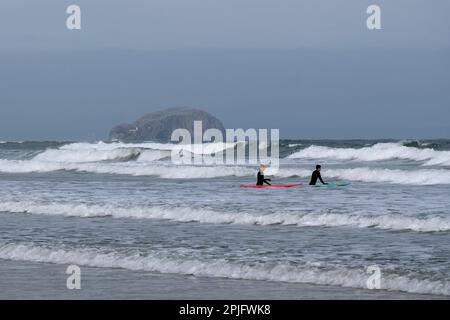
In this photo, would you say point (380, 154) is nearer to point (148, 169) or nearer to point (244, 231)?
point (148, 169)

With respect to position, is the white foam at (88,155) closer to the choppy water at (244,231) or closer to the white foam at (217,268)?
the choppy water at (244,231)

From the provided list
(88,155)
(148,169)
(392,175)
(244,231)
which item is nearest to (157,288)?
(244,231)

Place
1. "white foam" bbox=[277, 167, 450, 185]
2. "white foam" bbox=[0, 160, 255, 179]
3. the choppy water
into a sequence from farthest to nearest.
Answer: "white foam" bbox=[0, 160, 255, 179]
"white foam" bbox=[277, 167, 450, 185]
the choppy water

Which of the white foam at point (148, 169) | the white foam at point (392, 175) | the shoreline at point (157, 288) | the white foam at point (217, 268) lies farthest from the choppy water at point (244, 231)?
the white foam at point (148, 169)

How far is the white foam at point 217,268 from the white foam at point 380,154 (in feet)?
127

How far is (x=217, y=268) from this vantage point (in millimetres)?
11820

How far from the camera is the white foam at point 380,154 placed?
51375 mm

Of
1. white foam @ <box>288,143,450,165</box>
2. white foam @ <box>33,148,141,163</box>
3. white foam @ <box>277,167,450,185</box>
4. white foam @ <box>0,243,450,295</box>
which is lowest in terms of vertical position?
white foam @ <box>33,148,141,163</box>

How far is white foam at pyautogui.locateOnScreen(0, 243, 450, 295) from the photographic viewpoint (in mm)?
10438

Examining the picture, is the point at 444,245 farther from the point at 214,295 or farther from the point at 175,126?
the point at 175,126

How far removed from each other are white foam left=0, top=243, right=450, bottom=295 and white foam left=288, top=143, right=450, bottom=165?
38.6 metres

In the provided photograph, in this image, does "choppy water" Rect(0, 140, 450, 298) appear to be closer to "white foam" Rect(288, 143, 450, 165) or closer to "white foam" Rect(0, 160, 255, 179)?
"white foam" Rect(0, 160, 255, 179)

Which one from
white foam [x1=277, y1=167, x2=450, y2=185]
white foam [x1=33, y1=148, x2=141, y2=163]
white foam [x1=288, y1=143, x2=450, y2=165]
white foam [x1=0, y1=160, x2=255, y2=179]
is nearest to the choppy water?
white foam [x1=277, y1=167, x2=450, y2=185]
